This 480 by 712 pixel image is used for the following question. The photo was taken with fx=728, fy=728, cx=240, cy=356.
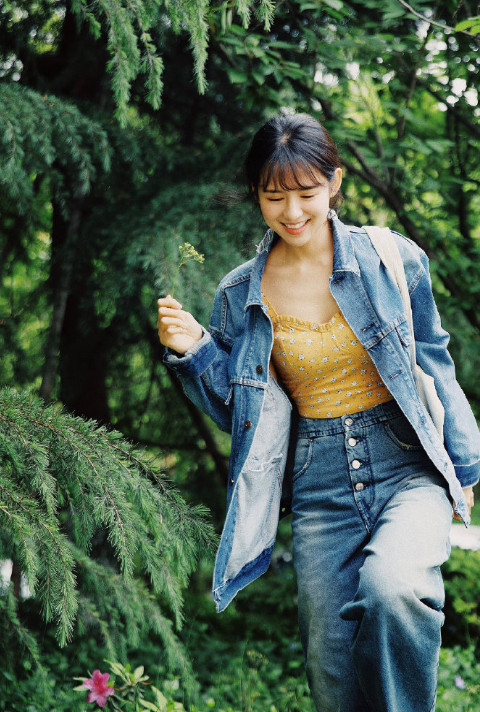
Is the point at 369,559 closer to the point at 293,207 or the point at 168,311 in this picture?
the point at 168,311

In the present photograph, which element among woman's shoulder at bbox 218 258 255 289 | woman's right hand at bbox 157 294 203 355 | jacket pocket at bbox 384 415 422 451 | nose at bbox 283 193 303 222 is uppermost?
nose at bbox 283 193 303 222

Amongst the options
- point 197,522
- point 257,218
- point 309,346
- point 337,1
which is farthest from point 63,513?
point 337,1

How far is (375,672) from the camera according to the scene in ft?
5.40

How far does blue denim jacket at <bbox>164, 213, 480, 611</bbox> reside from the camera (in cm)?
195

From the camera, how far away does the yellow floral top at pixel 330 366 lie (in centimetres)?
195

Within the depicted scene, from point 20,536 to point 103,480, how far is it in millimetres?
267

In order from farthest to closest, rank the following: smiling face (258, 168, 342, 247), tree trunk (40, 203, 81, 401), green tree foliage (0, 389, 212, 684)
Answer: tree trunk (40, 203, 81, 401)
smiling face (258, 168, 342, 247)
green tree foliage (0, 389, 212, 684)

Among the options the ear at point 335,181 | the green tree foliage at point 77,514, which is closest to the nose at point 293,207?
the ear at point 335,181

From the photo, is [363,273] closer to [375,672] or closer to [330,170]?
[330,170]

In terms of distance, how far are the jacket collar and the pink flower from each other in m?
1.17

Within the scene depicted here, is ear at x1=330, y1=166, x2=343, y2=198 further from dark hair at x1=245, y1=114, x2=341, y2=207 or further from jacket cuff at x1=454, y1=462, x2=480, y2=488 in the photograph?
jacket cuff at x1=454, y1=462, x2=480, y2=488

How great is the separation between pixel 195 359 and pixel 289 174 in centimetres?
55

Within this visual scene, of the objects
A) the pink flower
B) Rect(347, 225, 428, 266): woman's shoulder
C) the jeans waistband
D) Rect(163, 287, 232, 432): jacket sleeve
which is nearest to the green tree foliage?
the pink flower

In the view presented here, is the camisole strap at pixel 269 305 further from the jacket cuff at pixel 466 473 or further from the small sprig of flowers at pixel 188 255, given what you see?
the jacket cuff at pixel 466 473
